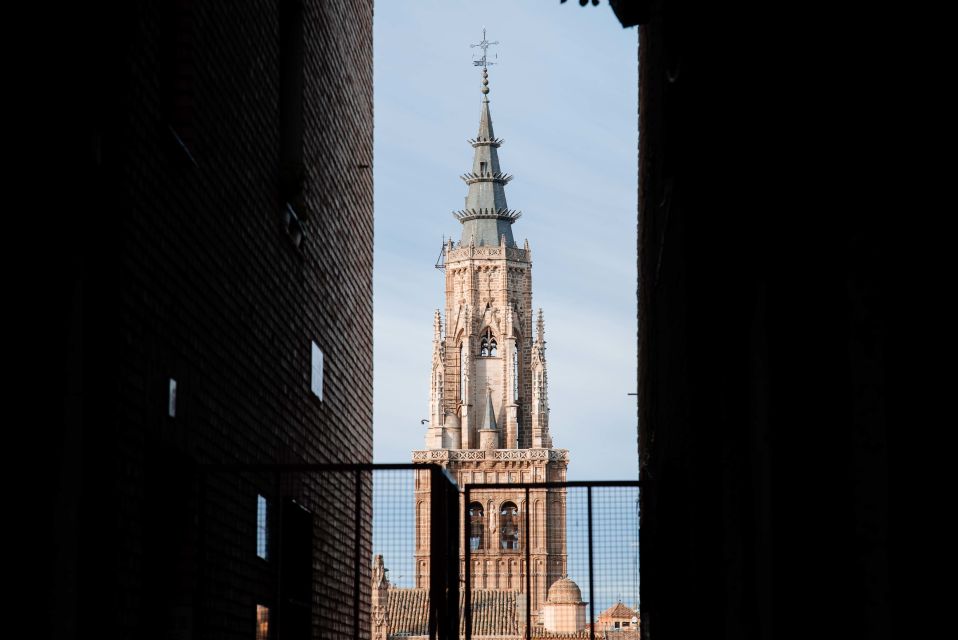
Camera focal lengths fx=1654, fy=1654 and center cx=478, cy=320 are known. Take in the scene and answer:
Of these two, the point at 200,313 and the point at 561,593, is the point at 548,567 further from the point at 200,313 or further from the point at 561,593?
the point at 200,313

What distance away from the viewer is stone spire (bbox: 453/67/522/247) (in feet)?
454

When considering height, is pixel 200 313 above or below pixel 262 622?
above

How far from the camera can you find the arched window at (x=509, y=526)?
133250mm

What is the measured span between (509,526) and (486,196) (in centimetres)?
2762

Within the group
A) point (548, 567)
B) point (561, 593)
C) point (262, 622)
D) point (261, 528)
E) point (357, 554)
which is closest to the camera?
point (261, 528)

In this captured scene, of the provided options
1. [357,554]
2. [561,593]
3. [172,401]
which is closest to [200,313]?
[172,401]

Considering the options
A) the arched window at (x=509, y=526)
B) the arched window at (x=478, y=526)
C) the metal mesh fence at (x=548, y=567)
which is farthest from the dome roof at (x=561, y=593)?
the arched window at (x=509, y=526)

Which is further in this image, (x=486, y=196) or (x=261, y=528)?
(x=486, y=196)

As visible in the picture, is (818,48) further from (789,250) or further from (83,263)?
(83,263)

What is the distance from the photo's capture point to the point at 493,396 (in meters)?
136

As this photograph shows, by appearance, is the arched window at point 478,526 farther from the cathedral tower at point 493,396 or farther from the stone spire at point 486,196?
the stone spire at point 486,196

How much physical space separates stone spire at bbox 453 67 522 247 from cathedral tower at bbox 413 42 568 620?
0.28 feet

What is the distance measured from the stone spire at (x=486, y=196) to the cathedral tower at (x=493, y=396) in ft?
0.28

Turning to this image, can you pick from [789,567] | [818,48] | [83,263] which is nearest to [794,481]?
[789,567]
